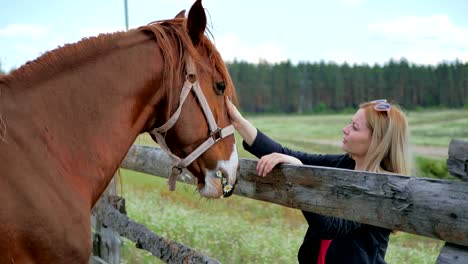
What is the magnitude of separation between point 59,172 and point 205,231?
4187 millimetres

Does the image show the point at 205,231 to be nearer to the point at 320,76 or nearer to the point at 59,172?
the point at 59,172

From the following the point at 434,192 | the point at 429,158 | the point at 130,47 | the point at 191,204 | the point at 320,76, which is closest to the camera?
the point at 434,192

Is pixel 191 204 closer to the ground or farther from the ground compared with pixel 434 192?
closer to the ground

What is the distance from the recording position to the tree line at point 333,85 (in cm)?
3659

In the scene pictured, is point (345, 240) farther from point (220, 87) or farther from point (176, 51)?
point (176, 51)

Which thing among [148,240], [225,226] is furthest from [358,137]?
[225,226]

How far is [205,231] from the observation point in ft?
20.1

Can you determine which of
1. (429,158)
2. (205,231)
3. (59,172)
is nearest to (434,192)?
(59,172)

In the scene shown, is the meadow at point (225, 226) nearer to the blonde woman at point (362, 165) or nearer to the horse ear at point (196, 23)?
the blonde woman at point (362, 165)

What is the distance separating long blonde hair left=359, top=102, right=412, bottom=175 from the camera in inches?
100

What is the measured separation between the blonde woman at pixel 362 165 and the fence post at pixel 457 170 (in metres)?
0.61

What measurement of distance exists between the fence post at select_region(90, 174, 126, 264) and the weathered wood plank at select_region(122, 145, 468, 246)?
2198 mm

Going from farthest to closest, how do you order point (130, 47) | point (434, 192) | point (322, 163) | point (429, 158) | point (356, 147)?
1. point (429, 158)
2. point (322, 163)
3. point (356, 147)
4. point (130, 47)
5. point (434, 192)

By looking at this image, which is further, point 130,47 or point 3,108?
Answer: point 130,47
